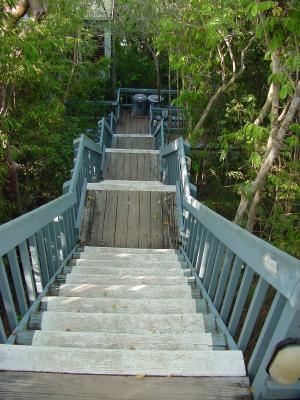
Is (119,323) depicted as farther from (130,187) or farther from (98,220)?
(130,187)

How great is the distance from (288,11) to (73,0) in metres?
6.34

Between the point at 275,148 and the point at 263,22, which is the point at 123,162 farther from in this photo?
the point at 263,22

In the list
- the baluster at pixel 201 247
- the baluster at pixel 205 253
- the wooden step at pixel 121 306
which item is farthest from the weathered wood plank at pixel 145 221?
the wooden step at pixel 121 306

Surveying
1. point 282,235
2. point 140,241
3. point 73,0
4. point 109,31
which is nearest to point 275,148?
point 282,235

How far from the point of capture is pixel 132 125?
38.8 feet

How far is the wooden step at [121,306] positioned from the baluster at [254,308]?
651 millimetres

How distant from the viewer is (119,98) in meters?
12.4

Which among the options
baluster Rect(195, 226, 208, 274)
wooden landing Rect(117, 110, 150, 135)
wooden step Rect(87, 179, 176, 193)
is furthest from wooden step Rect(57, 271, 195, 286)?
wooden landing Rect(117, 110, 150, 135)

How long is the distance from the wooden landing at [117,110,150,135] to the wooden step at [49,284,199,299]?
29.2ft

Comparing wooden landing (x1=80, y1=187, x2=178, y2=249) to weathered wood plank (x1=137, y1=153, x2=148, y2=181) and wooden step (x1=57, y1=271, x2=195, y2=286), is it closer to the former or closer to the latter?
wooden step (x1=57, y1=271, x2=195, y2=286)

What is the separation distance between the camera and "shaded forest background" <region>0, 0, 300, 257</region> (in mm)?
3859

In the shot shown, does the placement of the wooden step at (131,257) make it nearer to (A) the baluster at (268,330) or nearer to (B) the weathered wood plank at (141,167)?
(A) the baluster at (268,330)

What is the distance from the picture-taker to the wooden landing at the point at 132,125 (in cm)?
1142

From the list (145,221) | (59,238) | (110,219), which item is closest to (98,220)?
(110,219)
